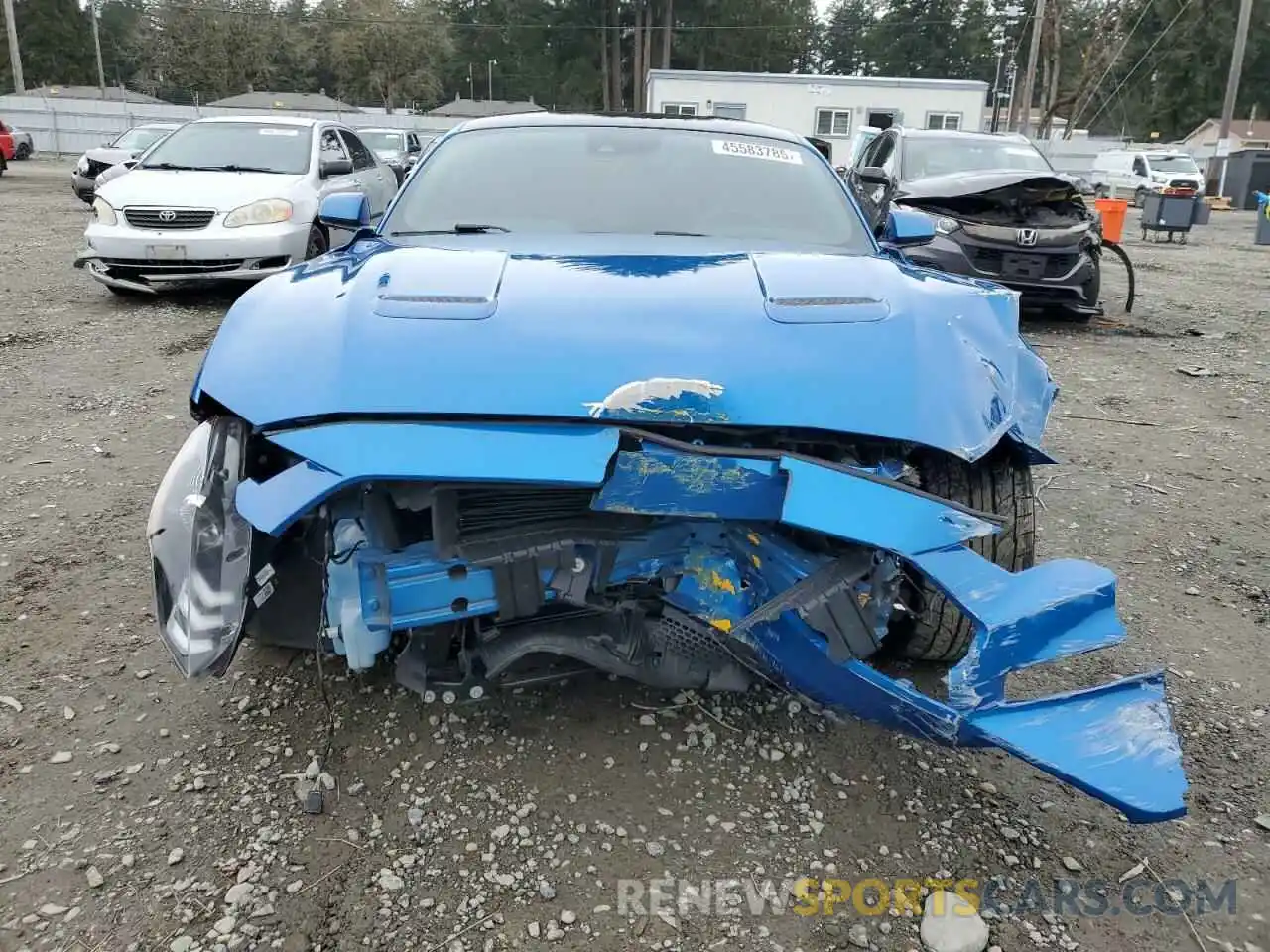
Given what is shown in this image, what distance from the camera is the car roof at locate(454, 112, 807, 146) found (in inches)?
142

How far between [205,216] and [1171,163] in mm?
28409

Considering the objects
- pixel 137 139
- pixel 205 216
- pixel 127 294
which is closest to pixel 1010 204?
pixel 205 216

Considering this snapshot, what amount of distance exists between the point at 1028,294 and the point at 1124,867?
21.9 ft

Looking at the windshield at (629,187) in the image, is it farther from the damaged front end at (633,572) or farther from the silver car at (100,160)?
the silver car at (100,160)

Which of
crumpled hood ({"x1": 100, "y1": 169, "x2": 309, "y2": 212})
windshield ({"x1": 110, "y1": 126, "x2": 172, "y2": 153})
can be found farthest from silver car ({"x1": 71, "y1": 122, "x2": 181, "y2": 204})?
crumpled hood ({"x1": 100, "y1": 169, "x2": 309, "y2": 212})

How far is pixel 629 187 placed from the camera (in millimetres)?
3240

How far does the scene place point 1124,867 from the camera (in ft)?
6.70

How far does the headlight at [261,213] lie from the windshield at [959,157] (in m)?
5.48

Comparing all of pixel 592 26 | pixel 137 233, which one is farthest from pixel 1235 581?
pixel 592 26

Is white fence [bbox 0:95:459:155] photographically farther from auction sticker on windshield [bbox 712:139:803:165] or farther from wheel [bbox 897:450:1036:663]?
wheel [bbox 897:450:1036:663]

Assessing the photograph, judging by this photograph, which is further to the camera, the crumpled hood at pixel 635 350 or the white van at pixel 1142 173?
the white van at pixel 1142 173

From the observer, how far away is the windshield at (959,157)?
8.64m

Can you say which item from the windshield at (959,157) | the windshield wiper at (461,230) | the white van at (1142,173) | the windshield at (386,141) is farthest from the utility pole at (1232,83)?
the windshield wiper at (461,230)

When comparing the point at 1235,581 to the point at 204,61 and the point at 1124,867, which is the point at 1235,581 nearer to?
the point at 1124,867
